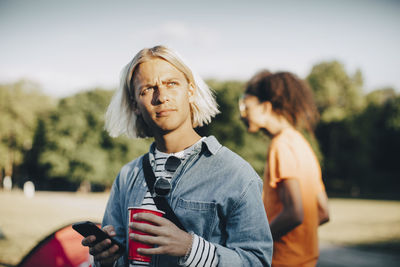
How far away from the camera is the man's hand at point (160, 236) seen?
1.32 meters

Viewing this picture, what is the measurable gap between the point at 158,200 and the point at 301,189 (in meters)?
1.28

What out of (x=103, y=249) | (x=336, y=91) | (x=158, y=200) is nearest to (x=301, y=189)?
(x=158, y=200)

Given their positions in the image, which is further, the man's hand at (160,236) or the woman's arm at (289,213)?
the woman's arm at (289,213)

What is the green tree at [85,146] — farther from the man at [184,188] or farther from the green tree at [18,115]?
the man at [184,188]

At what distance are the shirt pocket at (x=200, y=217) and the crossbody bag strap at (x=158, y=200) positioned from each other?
5cm

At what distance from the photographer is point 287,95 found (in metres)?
2.84

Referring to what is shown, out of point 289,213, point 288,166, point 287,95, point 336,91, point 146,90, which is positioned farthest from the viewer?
point 336,91

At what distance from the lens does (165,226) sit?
1.35 meters

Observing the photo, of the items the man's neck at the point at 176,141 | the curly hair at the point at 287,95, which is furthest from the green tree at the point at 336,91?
the man's neck at the point at 176,141

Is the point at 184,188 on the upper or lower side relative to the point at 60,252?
upper

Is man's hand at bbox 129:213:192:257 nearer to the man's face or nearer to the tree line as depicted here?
the man's face

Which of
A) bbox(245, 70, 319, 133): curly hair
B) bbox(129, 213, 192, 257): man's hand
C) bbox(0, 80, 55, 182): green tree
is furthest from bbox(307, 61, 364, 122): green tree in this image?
bbox(129, 213, 192, 257): man's hand

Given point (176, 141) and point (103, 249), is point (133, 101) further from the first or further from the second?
point (103, 249)

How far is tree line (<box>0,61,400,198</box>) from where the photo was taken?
3578 centimetres
